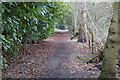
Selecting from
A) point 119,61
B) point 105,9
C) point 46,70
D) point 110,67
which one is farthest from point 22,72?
point 105,9

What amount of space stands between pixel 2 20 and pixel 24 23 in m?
1.44

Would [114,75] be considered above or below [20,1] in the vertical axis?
below

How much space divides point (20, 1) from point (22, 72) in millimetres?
2306

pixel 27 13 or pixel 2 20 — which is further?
pixel 27 13

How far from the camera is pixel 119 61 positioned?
6.20 m

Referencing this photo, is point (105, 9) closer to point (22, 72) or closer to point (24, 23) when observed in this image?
point (24, 23)

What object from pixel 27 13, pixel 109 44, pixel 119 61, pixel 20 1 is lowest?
pixel 119 61

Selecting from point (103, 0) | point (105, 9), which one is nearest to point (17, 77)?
point (105, 9)

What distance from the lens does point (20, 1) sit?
4039 millimetres

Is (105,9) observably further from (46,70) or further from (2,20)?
(2,20)

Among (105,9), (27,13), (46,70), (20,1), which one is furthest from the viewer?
(105,9)

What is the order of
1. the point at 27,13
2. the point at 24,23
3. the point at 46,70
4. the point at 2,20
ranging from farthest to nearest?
the point at 46,70
the point at 24,23
the point at 27,13
the point at 2,20

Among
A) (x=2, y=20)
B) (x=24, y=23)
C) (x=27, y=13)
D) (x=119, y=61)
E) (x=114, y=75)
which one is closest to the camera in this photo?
(x=2, y=20)

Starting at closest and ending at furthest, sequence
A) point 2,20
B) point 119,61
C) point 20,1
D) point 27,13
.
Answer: point 2,20 → point 20,1 → point 27,13 → point 119,61
